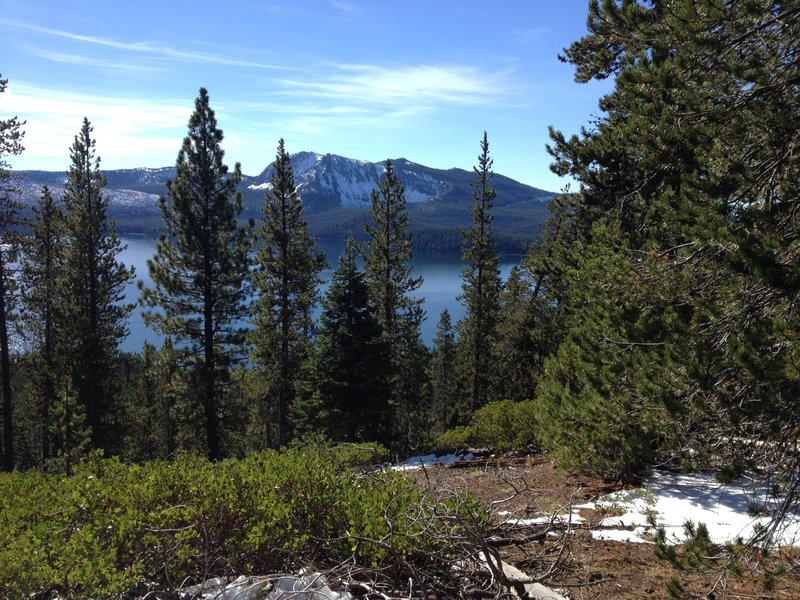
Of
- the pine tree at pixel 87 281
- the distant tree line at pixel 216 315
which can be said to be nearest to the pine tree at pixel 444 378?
the distant tree line at pixel 216 315

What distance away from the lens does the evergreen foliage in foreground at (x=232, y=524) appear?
3529 millimetres

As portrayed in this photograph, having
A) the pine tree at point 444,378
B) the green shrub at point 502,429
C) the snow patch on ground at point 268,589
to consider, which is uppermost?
the snow patch on ground at point 268,589

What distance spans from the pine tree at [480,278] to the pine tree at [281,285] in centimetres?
854

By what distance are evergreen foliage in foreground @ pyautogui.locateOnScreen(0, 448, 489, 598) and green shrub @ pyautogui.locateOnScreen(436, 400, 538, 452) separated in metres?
7.40

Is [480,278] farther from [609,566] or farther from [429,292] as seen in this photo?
[429,292]

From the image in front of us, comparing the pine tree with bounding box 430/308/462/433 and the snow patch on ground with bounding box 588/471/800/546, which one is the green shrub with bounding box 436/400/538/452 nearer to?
the snow patch on ground with bounding box 588/471/800/546

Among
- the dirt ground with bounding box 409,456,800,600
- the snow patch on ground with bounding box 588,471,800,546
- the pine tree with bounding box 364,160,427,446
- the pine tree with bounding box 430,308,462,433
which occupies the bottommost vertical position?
the pine tree with bounding box 430,308,462,433

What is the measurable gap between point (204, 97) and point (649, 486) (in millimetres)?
16298

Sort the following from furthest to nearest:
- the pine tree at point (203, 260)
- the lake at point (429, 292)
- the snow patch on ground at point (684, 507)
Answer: the lake at point (429, 292)
the pine tree at point (203, 260)
the snow patch on ground at point (684, 507)

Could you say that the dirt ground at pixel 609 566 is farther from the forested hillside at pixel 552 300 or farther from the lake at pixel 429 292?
the lake at pixel 429 292

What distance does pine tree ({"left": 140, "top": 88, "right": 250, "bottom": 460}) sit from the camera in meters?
16.3

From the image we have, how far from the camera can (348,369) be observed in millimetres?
16703

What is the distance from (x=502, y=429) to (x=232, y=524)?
350 inches

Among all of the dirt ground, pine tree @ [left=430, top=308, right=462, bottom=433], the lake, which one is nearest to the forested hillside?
the dirt ground
